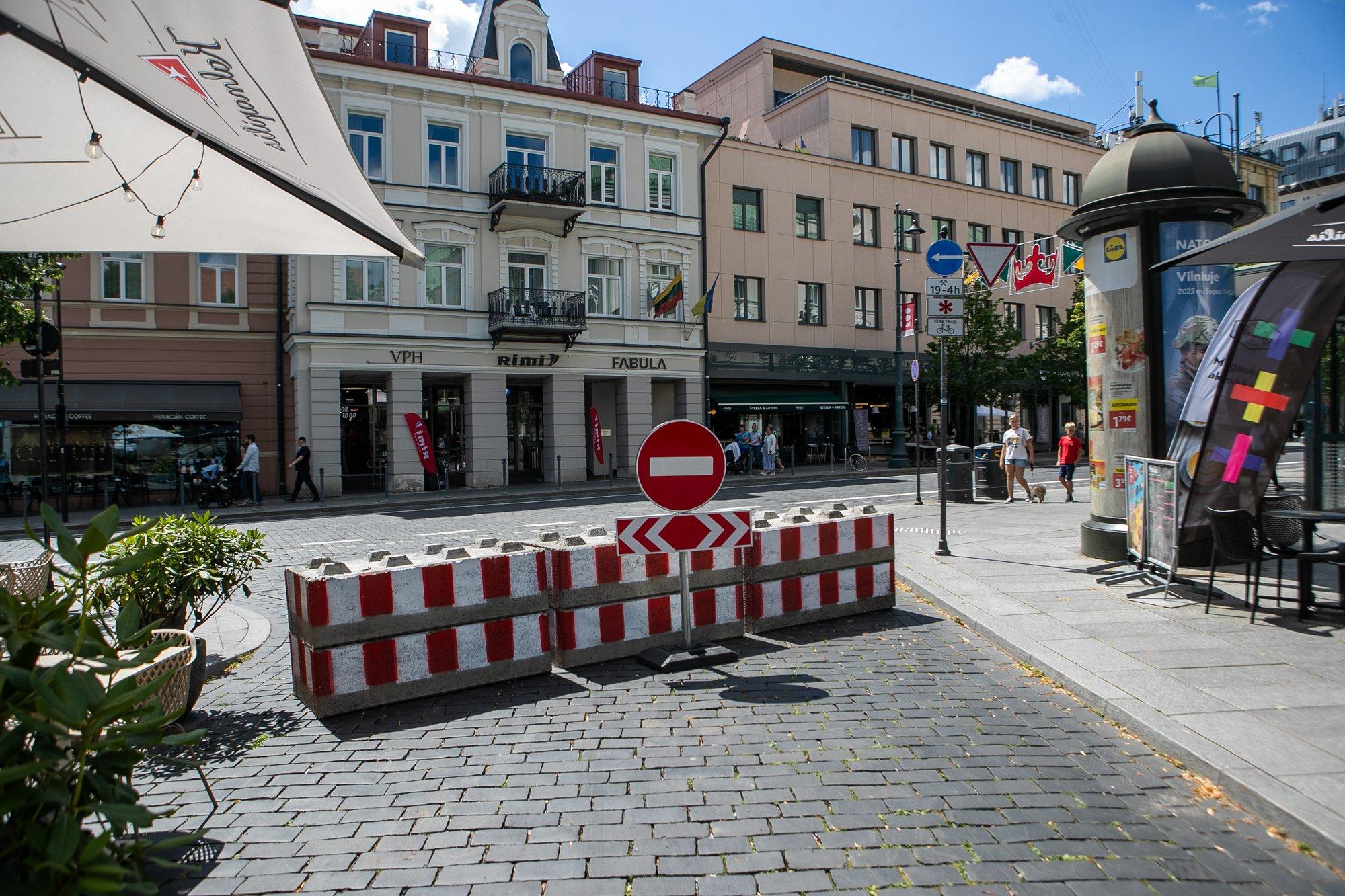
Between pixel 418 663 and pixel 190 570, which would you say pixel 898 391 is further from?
pixel 190 570

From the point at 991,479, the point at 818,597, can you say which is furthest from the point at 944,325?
the point at 991,479

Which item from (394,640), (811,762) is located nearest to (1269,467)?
(811,762)

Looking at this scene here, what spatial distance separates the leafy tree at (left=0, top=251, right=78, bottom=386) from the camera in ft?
44.5

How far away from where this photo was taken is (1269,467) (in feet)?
25.7

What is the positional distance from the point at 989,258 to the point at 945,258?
2.05 ft

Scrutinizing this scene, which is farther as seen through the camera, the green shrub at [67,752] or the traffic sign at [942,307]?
the traffic sign at [942,307]

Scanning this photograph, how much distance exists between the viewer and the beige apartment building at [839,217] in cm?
3247

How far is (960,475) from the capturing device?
61.5 ft

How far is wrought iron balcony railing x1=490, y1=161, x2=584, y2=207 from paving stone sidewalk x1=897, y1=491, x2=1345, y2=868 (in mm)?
20317

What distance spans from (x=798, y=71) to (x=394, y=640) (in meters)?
41.7

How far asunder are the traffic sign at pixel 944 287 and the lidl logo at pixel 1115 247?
1628 mm

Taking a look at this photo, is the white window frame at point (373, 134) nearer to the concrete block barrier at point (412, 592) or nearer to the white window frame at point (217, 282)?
the white window frame at point (217, 282)

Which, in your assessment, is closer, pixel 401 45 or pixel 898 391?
pixel 401 45

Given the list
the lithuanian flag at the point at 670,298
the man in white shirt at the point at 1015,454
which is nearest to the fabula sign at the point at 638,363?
the lithuanian flag at the point at 670,298
